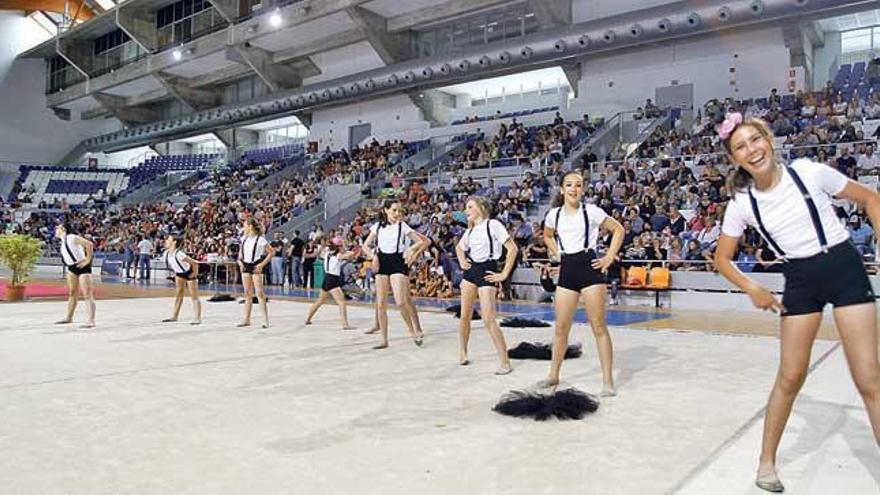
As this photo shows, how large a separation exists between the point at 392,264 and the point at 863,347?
5.33 meters

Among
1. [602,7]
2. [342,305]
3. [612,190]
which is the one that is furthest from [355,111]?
[342,305]

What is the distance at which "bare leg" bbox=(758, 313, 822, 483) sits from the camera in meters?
2.88

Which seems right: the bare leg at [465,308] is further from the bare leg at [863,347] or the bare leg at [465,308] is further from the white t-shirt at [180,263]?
the white t-shirt at [180,263]

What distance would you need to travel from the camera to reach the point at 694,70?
21.3 meters

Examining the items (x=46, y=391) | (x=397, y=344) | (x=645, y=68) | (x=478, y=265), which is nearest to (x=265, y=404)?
(x=46, y=391)

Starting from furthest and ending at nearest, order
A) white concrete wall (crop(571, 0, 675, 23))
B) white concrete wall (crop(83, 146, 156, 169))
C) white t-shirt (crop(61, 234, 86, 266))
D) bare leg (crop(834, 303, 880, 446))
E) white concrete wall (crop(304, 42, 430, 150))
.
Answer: white concrete wall (crop(83, 146, 156, 169)), white concrete wall (crop(304, 42, 430, 150)), white concrete wall (crop(571, 0, 675, 23)), white t-shirt (crop(61, 234, 86, 266)), bare leg (crop(834, 303, 880, 446))

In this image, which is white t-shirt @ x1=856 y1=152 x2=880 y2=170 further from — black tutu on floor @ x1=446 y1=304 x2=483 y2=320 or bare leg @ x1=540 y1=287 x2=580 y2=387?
bare leg @ x1=540 y1=287 x2=580 y2=387

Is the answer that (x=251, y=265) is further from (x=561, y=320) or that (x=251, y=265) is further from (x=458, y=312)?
(x=561, y=320)

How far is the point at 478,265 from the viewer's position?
6.16 m

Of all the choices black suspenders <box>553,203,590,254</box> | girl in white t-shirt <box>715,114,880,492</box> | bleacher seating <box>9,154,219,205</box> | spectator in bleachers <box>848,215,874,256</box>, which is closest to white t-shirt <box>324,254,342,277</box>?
black suspenders <box>553,203,590,254</box>

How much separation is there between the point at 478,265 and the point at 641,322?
542 cm

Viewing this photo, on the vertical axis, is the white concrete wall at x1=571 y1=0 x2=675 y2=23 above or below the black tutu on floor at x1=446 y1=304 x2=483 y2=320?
above

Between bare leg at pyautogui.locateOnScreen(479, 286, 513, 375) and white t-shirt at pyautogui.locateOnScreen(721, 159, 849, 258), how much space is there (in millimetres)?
3255

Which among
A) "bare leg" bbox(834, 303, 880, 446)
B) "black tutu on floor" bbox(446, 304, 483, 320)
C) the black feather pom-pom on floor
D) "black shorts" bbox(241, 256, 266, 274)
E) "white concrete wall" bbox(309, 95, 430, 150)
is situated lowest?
the black feather pom-pom on floor
